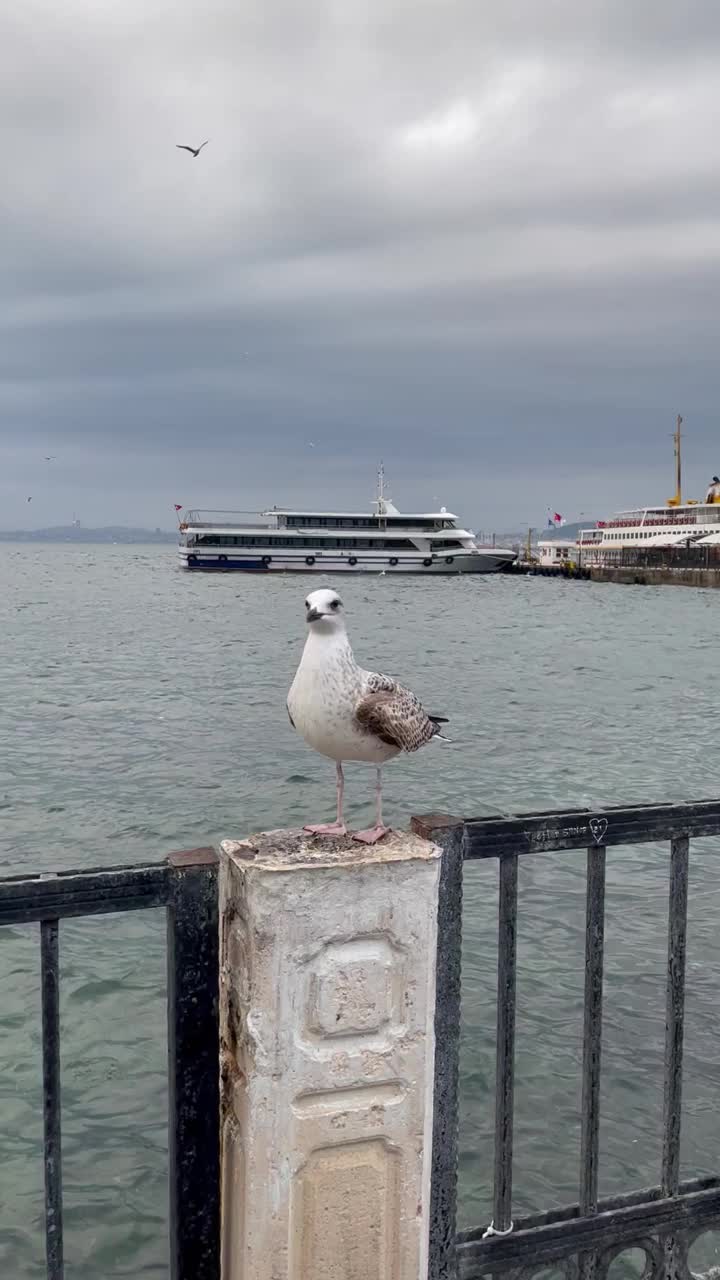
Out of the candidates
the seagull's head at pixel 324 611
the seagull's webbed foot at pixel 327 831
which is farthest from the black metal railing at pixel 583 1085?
the seagull's head at pixel 324 611

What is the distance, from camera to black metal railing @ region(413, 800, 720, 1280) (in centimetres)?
270

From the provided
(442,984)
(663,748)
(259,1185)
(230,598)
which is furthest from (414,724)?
(230,598)

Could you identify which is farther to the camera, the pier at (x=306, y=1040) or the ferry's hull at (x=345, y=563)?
the ferry's hull at (x=345, y=563)

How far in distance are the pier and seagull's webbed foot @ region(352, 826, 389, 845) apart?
4cm

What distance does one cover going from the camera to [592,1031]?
9.68 ft

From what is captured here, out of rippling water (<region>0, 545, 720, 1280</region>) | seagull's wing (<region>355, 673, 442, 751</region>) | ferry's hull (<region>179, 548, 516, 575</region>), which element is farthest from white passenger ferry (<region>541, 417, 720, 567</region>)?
seagull's wing (<region>355, 673, 442, 751</region>)

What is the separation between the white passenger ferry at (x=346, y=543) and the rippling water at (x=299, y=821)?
56108 mm

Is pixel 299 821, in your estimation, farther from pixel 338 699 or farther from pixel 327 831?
pixel 327 831

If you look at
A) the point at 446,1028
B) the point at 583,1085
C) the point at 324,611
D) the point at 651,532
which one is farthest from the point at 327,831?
the point at 651,532

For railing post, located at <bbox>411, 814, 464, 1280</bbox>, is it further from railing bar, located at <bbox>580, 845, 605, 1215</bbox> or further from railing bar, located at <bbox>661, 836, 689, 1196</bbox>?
railing bar, located at <bbox>661, 836, 689, 1196</bbox>

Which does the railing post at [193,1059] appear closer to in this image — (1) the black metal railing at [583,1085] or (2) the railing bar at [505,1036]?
(1) the black metal railing at [583,1085]

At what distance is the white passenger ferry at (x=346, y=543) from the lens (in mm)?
97812

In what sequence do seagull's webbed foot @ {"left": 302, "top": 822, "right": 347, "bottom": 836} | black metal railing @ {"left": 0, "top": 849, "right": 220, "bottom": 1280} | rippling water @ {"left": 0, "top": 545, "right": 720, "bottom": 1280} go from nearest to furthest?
black metal railing @ {"left": 0, "top": 849, "right": 220, "bottom": 1280} → seagull's webbed foot @ {"left": 302, "top": 822, "right": 347, "bottom": 836} → rippling water @ {"left": 0, "top": 545, "right": 720, "bottom": 1280}

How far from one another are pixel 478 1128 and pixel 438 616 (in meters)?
55.0
